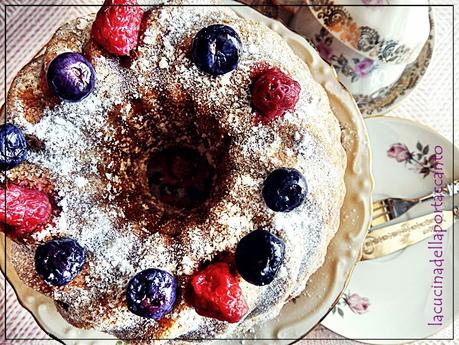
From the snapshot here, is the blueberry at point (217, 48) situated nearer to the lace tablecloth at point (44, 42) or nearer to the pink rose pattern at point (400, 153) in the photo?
the lace tablecloth at point (44, 42)

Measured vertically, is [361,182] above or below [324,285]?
above

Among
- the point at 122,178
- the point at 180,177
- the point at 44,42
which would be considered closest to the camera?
the point at 122,178

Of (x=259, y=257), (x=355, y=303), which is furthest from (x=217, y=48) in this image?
(x=355, y=303)

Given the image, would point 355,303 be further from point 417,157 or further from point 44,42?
point 44,42

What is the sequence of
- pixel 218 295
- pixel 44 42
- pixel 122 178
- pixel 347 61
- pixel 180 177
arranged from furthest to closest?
pixel 44 42, pixel 347 61, pixel 180 177, pixel 122 178, pixel 218 295

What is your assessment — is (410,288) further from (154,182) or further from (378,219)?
(154,182)

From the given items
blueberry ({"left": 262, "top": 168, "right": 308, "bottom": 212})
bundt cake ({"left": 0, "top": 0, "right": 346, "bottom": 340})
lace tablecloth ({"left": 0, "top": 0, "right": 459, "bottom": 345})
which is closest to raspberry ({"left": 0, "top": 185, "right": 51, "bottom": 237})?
bundt cake ({"left": 0, "top": 0, "right": 346, "bottom": 340})

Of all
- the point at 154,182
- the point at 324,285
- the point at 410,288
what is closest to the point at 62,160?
the point at 154,182
